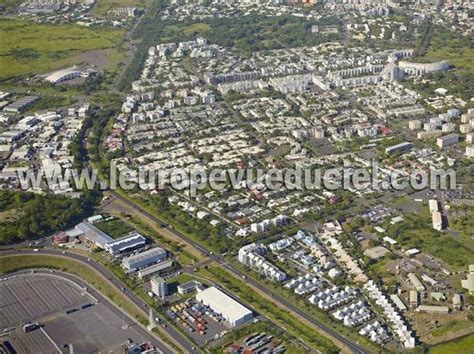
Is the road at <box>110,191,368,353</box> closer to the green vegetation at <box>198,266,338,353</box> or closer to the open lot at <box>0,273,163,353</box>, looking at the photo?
the green vegetation at <box>198,266,338,353</box>

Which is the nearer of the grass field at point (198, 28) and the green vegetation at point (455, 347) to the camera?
the green vegetation at point (455, 347)

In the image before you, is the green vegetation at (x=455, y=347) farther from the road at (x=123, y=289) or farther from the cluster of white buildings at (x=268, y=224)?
the cluster of white buildings at (x=268, y=224)

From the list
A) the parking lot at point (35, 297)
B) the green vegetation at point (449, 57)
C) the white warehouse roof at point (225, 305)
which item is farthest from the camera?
the green vegetation at point (449, 57)

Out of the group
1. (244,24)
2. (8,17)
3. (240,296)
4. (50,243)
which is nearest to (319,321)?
(240,296)

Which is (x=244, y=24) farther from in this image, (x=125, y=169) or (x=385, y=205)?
(x=385, y=205)

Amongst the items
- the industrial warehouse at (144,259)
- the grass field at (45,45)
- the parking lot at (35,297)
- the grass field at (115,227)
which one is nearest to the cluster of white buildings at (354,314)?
the industrial warehouse at (144,259)

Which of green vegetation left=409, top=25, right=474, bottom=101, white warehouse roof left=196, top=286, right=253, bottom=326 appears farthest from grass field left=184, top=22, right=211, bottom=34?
white warehouse roof left=196, top=286, right=253, bottom=326

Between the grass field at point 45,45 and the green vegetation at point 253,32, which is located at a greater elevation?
the grass field at point 45,45
